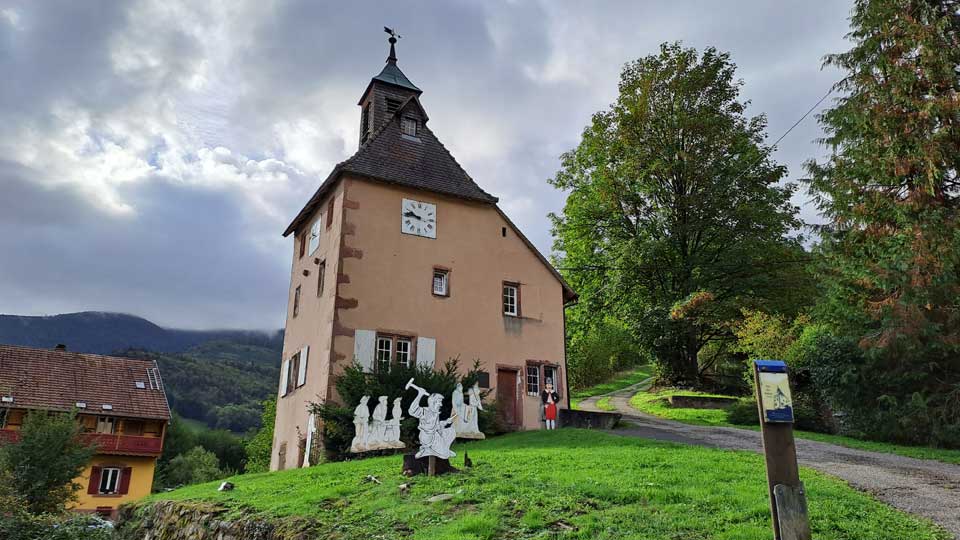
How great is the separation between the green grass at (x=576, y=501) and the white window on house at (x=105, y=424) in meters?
26.9

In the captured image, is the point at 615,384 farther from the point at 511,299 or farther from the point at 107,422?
the point at 107,422

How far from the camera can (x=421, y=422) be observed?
46.9 feet

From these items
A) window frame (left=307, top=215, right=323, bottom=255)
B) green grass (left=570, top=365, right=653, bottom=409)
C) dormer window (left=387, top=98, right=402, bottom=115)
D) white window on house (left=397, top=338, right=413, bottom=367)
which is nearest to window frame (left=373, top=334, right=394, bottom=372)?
white window on house (left=397, top=338, right=413, bottom=367)

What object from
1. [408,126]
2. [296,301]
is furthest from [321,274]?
[408,126]

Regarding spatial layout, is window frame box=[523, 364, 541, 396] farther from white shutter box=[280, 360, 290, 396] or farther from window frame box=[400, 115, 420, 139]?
window frame box=[400, 115, 420, 139]

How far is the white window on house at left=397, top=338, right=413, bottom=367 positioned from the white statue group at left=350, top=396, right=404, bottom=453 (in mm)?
3903

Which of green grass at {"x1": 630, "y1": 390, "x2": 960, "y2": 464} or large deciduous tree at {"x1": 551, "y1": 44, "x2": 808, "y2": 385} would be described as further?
large deciduous tree at {"x1": 551, "y1": 44, "x2": 808, "y2": 385}

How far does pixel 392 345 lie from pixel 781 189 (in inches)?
814

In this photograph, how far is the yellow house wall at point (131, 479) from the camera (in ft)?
125

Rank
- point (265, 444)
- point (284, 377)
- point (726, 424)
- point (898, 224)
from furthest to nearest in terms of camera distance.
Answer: point (265, 444), point (284, 377), point (726, 424), point (898, 224)

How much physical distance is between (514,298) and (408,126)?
792 cm

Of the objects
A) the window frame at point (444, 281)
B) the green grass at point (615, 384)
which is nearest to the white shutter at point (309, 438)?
the window frame at point (444, 281)

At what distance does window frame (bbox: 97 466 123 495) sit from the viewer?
39219mm

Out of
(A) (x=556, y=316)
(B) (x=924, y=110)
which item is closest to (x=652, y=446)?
(A) (x=556, y=316)
